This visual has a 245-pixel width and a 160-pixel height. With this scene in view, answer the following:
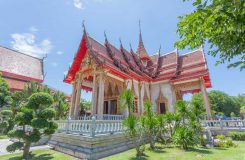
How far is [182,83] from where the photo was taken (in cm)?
1399

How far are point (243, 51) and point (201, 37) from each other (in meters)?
0.84

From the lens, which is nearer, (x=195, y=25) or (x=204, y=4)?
(x=204, y=4)

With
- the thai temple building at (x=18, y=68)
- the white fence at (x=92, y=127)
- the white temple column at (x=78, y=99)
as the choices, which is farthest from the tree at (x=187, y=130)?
the thai temple building at (x=18, y=68)

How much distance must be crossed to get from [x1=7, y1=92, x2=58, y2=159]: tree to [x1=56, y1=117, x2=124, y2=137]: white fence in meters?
1.09

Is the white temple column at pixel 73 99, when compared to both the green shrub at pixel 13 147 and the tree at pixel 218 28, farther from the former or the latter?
the tree at pixel 218 28

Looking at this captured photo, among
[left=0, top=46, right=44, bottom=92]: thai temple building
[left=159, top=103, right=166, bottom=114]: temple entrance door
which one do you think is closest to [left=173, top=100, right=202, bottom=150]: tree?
[left=159, top=103, right=166, bottom=114]: temple entrance door

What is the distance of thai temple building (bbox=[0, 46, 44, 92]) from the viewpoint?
2067cm

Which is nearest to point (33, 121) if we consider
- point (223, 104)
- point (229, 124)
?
point (229, 124)

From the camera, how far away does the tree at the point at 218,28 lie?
239 centimetres

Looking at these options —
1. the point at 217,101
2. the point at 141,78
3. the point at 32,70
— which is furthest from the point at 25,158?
the point at 217,101

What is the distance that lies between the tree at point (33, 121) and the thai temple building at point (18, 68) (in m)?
17.2

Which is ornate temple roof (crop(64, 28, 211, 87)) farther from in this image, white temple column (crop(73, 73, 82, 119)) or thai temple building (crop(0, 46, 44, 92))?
thai temple building (crop(0, 46, 44, 92))

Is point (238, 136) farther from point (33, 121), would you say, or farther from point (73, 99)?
point (73, 99)

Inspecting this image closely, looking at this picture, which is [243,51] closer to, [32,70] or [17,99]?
[17,99]
